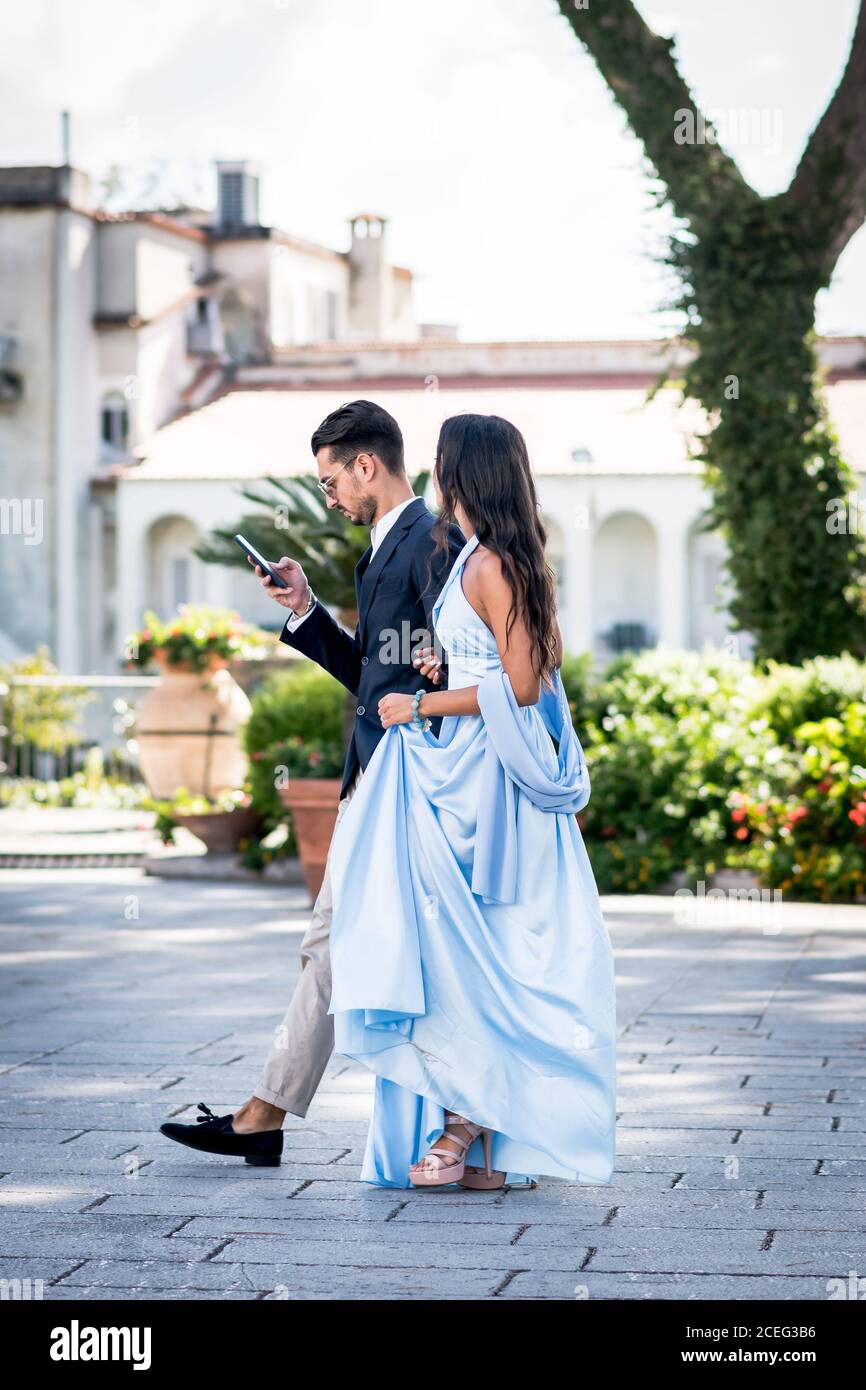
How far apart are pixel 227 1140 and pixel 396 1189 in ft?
1.53

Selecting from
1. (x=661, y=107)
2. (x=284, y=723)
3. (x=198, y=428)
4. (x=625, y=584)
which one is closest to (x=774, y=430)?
(x=661, y=107)

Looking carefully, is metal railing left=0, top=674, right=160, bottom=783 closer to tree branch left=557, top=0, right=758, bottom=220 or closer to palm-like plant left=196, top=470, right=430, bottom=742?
palm-like plant left=196, top=470, right=430, bottom=742

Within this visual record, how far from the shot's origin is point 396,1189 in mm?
4594

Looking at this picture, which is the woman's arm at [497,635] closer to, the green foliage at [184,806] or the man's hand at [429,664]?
the man's hand at [429,664]

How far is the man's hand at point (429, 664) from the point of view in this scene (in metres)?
4.63

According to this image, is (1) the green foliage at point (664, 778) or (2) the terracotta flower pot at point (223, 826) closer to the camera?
(1) the green foliage at point (664, 778)

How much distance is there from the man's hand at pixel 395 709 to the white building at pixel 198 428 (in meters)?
29.4

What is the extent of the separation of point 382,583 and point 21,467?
33.8 meters

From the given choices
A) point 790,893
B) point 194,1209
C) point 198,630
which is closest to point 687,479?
point 198,630

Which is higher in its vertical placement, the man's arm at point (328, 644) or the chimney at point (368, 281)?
the chimney at point (368, 281)

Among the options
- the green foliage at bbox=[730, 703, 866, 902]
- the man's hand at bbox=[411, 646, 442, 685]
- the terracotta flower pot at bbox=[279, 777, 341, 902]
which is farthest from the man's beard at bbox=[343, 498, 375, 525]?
the green foliage at bbox=[730, 703, 866, 902]

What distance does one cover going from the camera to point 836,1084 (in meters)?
5.83

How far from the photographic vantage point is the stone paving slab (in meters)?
3.77

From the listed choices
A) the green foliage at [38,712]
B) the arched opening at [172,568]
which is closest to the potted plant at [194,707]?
the green foliage at [38,712]
